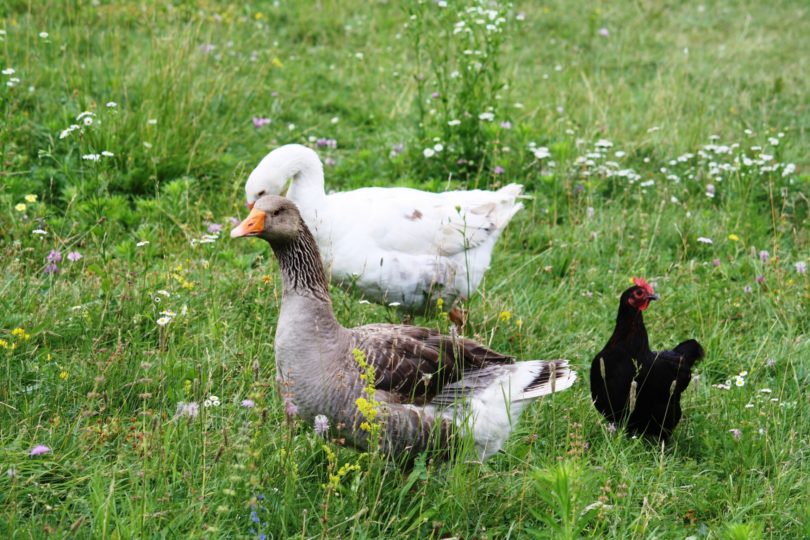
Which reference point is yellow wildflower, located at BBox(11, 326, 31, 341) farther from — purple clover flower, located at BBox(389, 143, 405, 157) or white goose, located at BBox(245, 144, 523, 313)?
purple clover flower, located at BBox(389, 143, 405, 157)

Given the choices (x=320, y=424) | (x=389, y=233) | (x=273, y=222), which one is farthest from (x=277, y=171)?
(x=320, y=424)

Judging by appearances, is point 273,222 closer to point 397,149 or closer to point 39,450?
point 39,450

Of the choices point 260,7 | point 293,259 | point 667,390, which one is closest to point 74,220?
point 293,259

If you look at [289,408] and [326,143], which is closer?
[289,408]

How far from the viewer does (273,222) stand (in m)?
3.77

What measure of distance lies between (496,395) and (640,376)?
36.5 inches

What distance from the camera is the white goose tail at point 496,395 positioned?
152 inches

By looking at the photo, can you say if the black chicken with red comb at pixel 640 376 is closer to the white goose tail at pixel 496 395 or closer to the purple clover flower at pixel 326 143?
the white goose tail at pixel 496 395

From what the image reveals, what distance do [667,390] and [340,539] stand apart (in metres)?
1.98

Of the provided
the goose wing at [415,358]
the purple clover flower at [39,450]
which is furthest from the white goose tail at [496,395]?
the purple clover flower at [39,450]

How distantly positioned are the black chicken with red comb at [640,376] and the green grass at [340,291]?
0.14 m

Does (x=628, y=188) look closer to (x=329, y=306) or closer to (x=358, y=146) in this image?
(x=358, y=146)

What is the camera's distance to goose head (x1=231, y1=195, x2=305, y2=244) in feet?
12.2

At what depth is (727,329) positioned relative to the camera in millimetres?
5348
